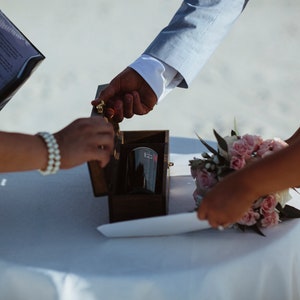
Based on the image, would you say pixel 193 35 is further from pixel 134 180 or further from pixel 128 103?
pixel 134 180

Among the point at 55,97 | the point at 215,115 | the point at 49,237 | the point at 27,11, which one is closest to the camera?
the point at 49,237

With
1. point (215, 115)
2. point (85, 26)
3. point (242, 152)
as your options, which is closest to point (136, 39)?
point (85, 26)

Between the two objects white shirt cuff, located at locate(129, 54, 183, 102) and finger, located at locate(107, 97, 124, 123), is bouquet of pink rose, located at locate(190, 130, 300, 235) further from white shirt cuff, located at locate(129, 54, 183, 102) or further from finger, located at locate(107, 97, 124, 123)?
white shirt cuff, located at locate(129, 54, 183, 102)

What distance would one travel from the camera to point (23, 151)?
1.36m

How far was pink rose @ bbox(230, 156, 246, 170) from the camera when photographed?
149 cm

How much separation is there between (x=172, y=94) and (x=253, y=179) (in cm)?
327

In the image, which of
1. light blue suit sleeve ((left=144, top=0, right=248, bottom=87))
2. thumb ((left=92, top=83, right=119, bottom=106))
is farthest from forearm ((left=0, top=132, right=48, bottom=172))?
light blue suit sleeve ((left=144, top=0, right=248, bottom=87))

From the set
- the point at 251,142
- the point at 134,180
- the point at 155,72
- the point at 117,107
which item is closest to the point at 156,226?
the point at 134,180

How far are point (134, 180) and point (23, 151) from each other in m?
0.32

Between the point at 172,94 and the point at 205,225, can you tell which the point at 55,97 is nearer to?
the point at 172,94

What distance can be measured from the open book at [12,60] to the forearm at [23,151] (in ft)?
0.97

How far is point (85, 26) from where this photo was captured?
545 cm

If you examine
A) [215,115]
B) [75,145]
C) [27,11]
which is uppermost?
[27,11]

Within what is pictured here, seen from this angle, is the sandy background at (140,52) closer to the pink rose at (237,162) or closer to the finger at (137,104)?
the finger at (137,104)
